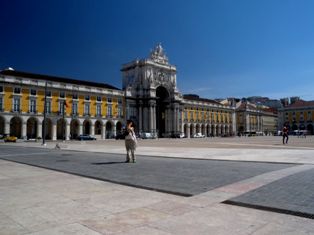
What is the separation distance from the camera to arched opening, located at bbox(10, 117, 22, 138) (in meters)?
66.1

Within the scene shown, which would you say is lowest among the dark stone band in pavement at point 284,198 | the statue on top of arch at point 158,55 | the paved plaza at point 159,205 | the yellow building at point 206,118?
the paved plaza at point 159,205

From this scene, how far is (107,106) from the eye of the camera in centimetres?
8150

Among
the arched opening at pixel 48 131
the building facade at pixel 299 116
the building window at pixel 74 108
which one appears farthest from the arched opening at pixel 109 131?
the building facade at pixel 299 116

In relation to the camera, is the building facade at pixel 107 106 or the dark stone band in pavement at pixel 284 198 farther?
the building facade at pixel 107 106

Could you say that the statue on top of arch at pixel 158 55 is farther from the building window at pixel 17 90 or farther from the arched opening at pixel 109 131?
the building window at pixel 17 90

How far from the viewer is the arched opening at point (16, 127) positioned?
66.1 metres

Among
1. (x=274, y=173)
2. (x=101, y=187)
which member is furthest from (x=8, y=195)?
(x=274, y=173)

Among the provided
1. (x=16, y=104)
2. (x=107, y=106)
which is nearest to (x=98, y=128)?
(x=107, y=106)

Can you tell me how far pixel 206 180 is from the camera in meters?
8.54

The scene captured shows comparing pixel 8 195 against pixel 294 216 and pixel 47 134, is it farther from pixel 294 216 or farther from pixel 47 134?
pixel 47 134

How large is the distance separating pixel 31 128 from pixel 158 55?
47601mm

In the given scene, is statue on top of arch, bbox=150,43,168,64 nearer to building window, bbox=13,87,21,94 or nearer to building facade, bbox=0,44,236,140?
building facade, bbox=0,44,236,140

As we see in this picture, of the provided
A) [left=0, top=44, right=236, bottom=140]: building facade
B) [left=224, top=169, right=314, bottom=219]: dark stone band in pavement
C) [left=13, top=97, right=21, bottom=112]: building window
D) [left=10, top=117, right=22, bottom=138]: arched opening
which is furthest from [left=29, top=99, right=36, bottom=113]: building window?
[left=224, top=169, right=314, bottom=219]: dark stone band in pavement

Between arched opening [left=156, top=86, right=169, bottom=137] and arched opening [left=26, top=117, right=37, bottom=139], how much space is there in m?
39.7
